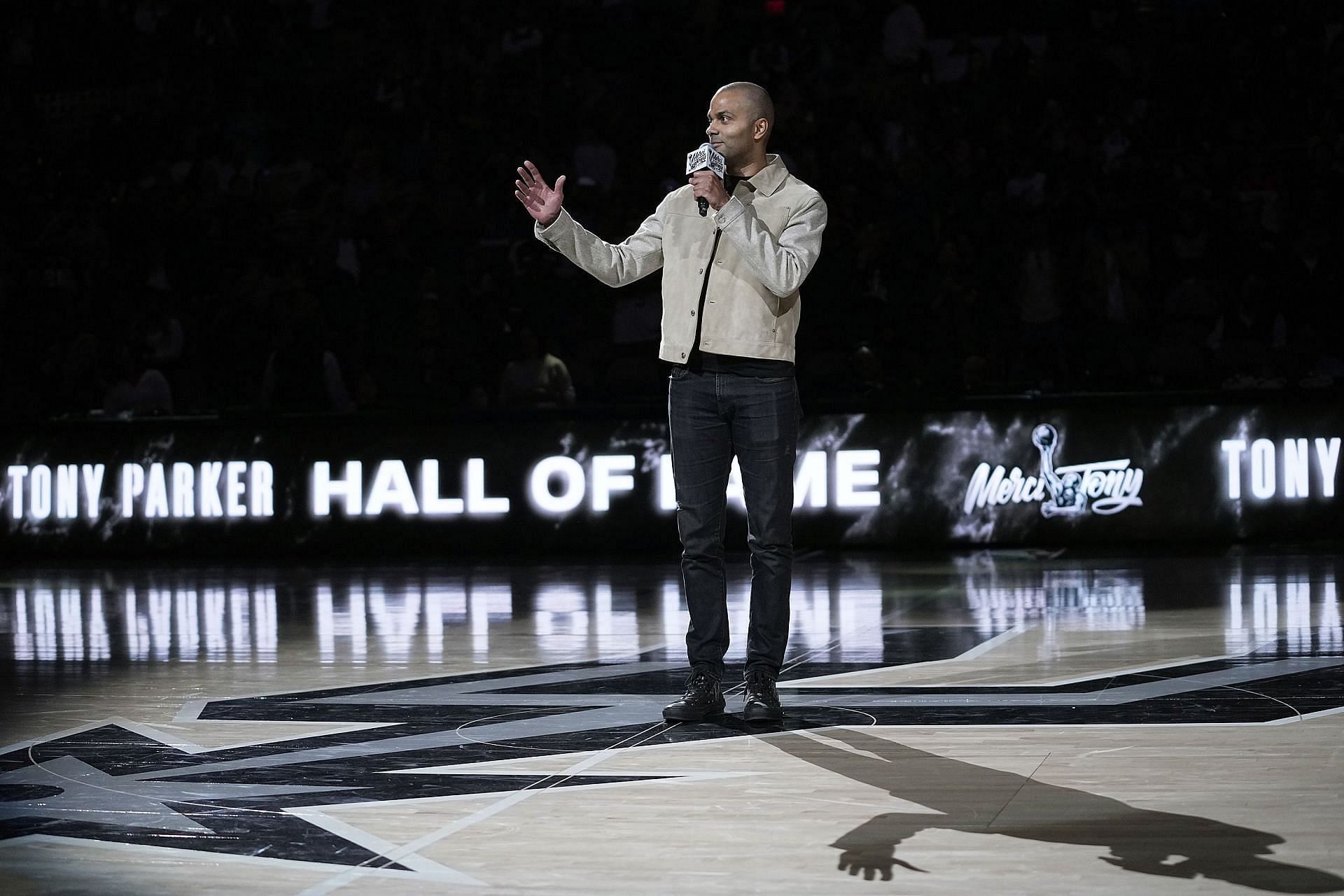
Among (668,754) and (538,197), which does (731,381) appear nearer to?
(538,197)

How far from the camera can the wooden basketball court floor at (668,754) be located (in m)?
3.16

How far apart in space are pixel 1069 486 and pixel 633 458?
9.44 ft

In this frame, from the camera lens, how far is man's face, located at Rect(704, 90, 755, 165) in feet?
15.6

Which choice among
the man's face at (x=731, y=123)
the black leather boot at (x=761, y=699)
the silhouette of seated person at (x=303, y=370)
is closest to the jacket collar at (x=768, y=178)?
the man's face at (x=731, y=123)

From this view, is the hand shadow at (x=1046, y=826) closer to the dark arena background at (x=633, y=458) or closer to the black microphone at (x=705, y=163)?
the dark arena background at (x=633, y=458)

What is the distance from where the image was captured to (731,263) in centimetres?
476

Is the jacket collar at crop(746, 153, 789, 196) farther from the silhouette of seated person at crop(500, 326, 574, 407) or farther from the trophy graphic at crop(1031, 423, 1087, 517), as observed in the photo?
the silhouette of seated person at crop(500, 326, 574, 407)

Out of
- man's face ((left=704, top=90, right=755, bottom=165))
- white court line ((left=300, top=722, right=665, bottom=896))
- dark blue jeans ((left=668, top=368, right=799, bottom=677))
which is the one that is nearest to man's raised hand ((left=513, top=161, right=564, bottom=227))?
man's face ((left=704, top=90, right=755, bottom=165))

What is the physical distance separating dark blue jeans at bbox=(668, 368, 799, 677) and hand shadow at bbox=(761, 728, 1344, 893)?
699 mm

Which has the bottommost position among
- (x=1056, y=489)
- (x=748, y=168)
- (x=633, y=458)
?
(x=1056, y=489)

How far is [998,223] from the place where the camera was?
13617mm

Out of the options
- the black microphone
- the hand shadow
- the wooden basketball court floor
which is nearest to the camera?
the hand shadow

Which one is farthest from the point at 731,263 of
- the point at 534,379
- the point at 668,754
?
the point at 534,379

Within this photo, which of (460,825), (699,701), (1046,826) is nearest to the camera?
(1046,826)
